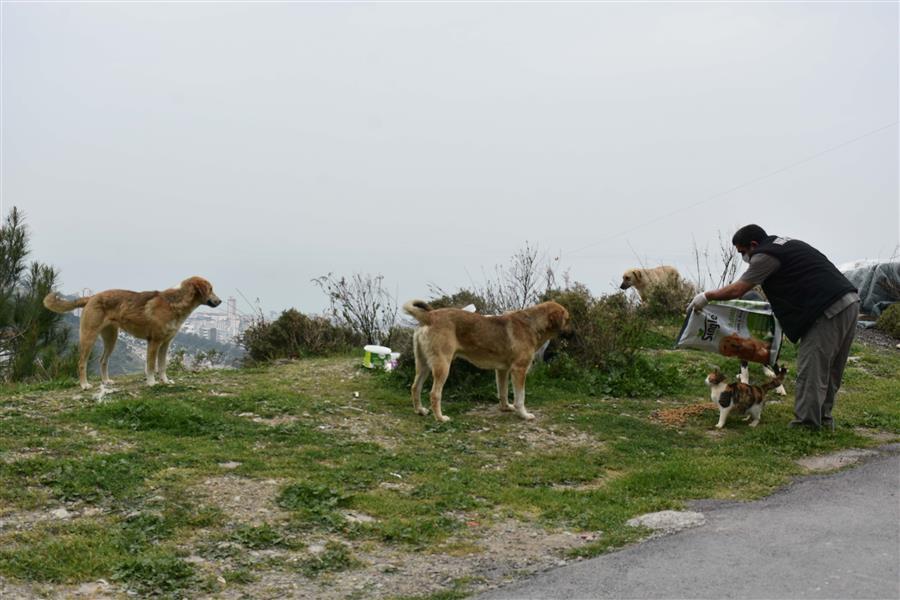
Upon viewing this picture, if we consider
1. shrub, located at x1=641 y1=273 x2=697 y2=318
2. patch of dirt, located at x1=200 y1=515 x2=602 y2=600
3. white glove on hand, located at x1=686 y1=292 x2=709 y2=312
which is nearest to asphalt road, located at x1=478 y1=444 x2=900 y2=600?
patch of dirt, located at x1=200 y1=515 x2=602 y2=600

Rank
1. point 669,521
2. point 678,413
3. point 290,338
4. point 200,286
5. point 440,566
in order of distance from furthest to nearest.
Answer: point 290,338
point 200,286
point 678,413
point 669,521
point 440,566

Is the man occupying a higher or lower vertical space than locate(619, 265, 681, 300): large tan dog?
lower

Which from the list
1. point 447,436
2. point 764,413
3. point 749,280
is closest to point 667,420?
point 764,413

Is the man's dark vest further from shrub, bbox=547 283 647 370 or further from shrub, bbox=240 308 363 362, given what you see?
shrub, bbox=240 308 363 362

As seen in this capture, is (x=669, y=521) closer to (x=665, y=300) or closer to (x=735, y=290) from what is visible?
(x=735, y=290)

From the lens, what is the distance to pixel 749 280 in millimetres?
8555

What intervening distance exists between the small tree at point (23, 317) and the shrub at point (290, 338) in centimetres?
330

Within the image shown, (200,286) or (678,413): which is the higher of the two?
(200,286)

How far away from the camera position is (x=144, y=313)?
33.5 ft

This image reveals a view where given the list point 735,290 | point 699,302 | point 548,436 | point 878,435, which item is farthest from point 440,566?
point 878,435

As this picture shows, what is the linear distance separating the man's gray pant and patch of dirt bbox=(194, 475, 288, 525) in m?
5.43

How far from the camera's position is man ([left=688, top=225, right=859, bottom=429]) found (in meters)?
8.48

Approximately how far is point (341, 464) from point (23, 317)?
455 inches

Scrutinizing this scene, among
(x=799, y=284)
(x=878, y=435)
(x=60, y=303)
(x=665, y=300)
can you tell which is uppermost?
(x=665, y=300)
